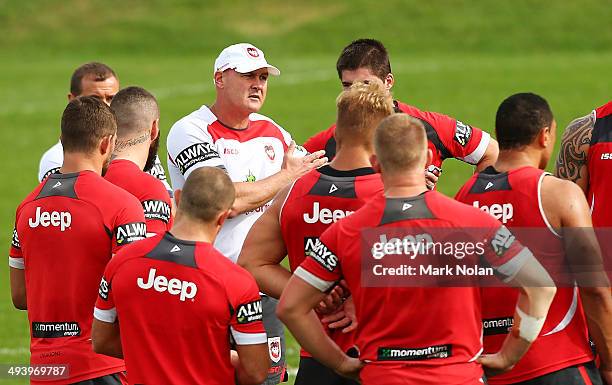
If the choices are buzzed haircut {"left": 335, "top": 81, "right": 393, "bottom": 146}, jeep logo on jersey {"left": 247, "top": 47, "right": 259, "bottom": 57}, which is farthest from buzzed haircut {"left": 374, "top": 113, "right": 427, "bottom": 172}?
jeep logo on jersey {"left": 247, "top": 47, "right": 259, "bottom": 57}

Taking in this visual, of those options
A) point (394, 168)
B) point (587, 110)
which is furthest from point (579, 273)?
point (587, 110)

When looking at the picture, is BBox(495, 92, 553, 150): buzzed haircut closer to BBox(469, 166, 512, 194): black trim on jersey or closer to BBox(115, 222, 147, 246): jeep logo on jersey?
BBox(469, 166, 512, 194): black trim on jersey

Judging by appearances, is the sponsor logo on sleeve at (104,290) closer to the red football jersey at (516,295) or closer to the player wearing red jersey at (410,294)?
the player wearing red jersey at (410,294)

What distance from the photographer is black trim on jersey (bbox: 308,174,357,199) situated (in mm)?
6383

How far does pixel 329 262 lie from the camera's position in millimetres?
5867

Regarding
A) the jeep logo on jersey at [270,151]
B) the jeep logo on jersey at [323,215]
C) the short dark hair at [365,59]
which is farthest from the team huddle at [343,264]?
the short dark hair at [365,59]

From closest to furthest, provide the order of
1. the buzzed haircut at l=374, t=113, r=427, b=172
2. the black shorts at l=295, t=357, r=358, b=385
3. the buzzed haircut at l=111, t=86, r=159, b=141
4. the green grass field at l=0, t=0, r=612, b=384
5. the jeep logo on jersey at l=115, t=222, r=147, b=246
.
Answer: the buzzed haircut at l=374, t=113, r=427, b=172
the black shorts at l=295, t=357, r=358, b=385
the jeep logo on jersey at l=115, t=222, r=147, b=246
the buzzed haircut at l=111, t=86, r=159, b=141
the green grass field at l=0, t=0, r=612, b=384

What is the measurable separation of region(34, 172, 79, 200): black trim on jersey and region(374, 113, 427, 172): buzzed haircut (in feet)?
6.78

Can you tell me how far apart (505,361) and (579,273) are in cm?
79

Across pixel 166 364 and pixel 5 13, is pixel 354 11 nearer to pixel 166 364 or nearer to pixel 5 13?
pixel 5 13

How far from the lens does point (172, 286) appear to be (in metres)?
5.98

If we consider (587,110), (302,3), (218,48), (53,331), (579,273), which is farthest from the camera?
(302,3)

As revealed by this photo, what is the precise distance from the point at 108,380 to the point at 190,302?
136cm

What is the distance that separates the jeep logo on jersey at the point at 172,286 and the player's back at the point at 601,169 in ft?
10.1
